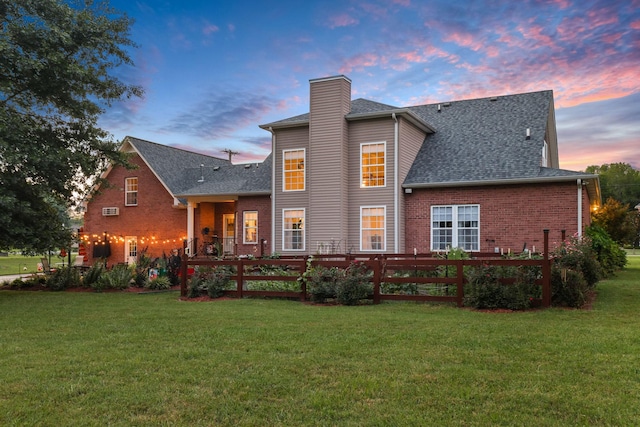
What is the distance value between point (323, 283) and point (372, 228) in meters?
8.97

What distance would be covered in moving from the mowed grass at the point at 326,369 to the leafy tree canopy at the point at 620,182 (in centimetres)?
10020

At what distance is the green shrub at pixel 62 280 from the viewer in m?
16.4

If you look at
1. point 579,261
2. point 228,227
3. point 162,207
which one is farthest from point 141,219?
point 579,261

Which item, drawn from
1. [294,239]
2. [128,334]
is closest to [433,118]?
[294,239]

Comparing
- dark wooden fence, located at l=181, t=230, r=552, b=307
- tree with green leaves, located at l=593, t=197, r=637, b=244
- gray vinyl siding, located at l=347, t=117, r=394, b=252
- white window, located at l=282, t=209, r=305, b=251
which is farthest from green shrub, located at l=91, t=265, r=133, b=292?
tree with green leaves, located at l=593, t=197, r=637, b=244

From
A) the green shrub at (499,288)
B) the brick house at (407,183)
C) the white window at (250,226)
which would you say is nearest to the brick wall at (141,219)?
the brick house at (407,183)

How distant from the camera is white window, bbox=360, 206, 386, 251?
65.8 feet

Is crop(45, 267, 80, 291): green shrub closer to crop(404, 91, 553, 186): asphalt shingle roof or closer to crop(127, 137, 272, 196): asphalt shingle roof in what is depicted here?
crop(127, 137, 272, 196): asphalt shingle roof

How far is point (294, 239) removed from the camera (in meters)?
21.5

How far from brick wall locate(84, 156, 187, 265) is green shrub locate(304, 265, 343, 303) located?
15.4 meters

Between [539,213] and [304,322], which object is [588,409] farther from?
[539,213]

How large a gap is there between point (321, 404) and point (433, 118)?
20537 millimetres

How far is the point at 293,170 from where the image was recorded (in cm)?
2155

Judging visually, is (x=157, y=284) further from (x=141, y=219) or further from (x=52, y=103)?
(x=141, y=219)
